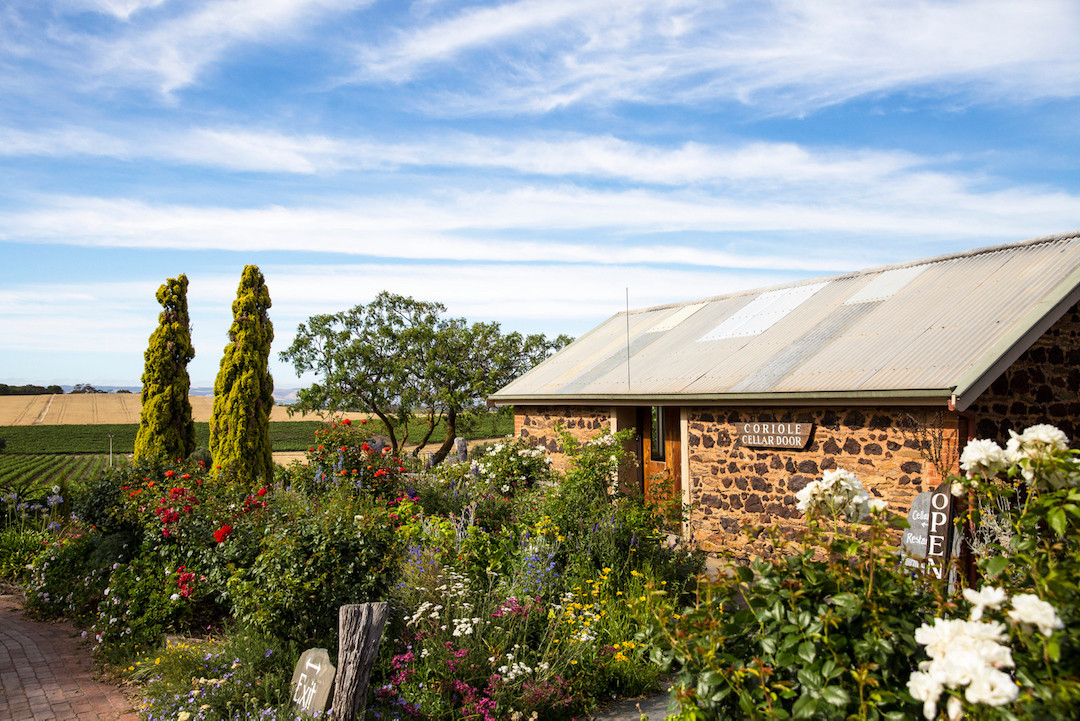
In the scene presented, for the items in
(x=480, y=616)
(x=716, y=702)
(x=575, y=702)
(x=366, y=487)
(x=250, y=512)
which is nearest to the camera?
(x=716, y=702)

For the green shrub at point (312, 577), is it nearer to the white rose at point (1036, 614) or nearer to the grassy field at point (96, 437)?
the white rose at point (1036, 614)

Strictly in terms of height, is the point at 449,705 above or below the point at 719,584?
below

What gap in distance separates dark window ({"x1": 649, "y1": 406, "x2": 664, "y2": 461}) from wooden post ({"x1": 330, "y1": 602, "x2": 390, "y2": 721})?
8.31 m

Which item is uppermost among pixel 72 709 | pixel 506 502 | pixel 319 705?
pixel 506 502

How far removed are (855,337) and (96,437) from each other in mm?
42114

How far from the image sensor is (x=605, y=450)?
8305mm

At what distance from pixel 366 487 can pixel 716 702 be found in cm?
731

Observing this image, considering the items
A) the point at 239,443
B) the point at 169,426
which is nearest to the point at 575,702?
the point at 239,443

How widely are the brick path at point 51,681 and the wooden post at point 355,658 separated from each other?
210cm

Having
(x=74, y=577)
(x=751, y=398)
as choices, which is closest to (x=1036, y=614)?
(x=751, y=398)

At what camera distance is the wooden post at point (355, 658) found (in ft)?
15.3

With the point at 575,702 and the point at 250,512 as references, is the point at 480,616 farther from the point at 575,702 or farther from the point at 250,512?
the point at 250,512

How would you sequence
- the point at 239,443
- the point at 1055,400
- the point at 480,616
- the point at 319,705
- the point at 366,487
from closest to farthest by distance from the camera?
the point at 319,705
the point at 480,616
the point at 1055,400
the point at 366,487
the point at 239,443

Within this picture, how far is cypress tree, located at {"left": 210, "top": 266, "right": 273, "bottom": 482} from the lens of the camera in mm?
15641
